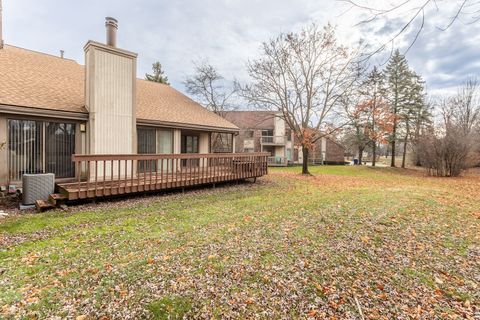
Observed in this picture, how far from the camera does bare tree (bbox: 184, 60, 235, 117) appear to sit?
21781 mm

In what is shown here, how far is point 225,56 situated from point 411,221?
17158 mm

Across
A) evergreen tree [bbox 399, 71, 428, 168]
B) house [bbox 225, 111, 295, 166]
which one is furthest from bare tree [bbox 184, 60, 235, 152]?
evergreen tree [bbox 399, 71, 428, 168]

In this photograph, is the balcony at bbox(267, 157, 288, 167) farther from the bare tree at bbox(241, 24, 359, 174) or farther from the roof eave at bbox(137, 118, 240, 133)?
the roof eave at bbox(137, 118, 240, 133)

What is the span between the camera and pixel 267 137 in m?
32.4

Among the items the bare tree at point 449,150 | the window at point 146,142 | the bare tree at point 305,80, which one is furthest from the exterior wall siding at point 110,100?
the bare tree at point 449,150

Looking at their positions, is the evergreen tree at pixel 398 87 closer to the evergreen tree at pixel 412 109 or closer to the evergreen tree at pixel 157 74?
the evergreen tree at pixel 412 109

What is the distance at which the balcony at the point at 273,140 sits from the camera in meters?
32.2

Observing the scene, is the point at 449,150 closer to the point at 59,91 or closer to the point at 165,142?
the point at 165,142

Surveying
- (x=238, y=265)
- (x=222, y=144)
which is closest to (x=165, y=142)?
(x=238, y=265)

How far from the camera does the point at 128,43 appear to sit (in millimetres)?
13898

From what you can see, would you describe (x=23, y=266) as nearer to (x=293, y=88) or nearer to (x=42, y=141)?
(x=42, y=141)

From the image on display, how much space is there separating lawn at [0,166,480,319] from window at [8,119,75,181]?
2572 millimetres

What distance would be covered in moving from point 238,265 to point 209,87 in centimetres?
2115

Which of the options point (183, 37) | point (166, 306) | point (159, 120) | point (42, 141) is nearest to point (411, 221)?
point (166, 306)
